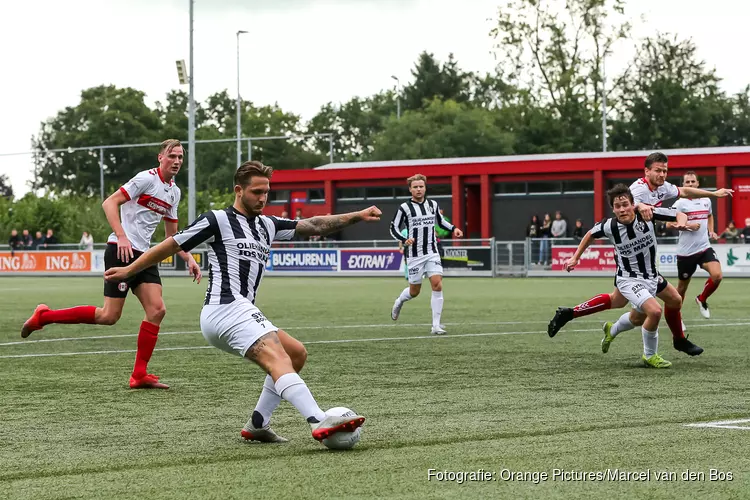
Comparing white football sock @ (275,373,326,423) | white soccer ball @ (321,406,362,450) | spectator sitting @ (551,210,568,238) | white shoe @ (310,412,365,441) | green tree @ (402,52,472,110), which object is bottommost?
white soccer ball @ (321,406,362,450)

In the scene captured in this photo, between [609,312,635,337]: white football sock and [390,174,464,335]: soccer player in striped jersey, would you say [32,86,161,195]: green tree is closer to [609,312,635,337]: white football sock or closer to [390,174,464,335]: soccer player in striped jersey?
[390,174,464,335]: soccer player in striped jersey

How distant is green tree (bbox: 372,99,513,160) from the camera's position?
8156 centimetres

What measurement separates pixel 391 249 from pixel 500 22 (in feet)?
104

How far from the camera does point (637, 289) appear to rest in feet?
37.9

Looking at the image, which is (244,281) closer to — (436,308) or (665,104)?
(436,308)

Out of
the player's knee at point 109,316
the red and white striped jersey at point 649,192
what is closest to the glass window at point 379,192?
the red and white striped jersey at point 649,192

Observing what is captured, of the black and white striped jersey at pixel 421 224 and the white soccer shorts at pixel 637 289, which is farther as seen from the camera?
the black and white striped jersey at pixel 421 224

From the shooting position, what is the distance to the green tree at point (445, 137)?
268ft

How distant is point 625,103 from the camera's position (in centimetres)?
7388

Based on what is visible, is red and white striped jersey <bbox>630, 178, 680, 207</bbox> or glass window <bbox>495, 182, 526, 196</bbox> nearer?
red and white striped jersey <bbox>630, 178, 680, 207</bbox>

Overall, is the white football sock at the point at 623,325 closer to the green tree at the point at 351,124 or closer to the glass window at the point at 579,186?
the glass window at the point at 579,186

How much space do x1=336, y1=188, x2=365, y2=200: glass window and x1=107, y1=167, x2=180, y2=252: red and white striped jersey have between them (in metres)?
39.0

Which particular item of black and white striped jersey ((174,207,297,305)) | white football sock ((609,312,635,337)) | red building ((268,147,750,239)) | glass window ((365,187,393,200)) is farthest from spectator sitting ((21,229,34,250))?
black and white striped jersey ((174,207,297,305))

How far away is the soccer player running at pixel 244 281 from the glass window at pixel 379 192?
4145cm
